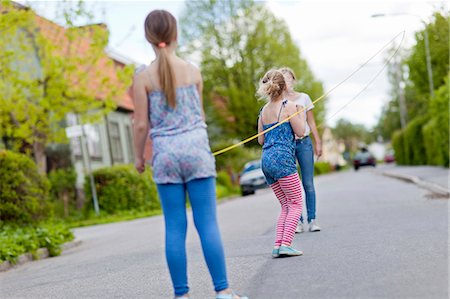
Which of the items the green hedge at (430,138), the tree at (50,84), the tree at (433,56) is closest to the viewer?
the tree at (50,84)

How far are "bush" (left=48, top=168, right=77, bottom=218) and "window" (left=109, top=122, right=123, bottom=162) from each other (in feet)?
22.3

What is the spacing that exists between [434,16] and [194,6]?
2409 cm

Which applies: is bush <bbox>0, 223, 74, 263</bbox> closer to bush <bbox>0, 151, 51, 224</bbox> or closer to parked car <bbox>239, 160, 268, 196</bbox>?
bush <bbox>0, 151, 51, 224</bbox>

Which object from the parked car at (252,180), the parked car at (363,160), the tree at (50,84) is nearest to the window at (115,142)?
the parked car at (252,180)

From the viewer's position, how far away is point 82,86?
21281mm

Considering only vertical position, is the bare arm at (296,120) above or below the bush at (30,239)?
above

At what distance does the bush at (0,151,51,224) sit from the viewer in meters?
13.2

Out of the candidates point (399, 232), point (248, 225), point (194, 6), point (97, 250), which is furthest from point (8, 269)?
point (194, 6)

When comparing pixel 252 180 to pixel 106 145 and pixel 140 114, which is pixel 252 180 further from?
pixel 140 114

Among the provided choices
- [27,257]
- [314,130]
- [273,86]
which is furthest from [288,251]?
[27,257]

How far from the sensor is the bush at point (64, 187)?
2561 centimetres

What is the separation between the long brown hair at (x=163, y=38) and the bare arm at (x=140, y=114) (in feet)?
0.42

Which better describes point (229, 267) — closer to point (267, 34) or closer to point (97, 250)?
point (97, 250)

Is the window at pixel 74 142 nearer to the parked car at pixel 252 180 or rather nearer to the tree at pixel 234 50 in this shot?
the parked car at pixel 252 180
